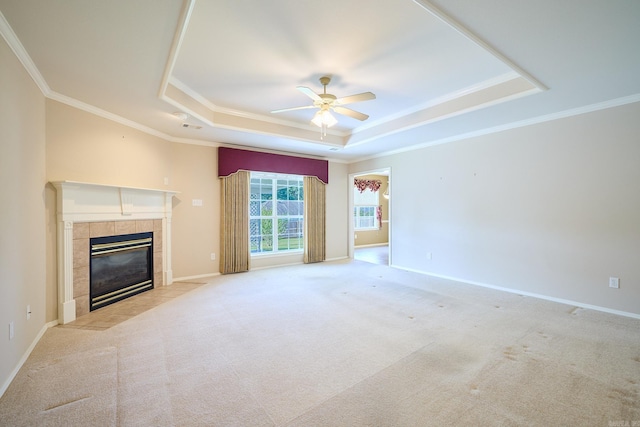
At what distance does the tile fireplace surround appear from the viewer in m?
3.10

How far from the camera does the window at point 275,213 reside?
5.96m

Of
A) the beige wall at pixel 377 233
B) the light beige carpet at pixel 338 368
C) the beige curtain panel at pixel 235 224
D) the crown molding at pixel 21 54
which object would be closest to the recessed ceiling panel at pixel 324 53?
the crown molding at pixel 21 54

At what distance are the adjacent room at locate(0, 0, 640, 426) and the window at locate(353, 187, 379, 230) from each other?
3608mm

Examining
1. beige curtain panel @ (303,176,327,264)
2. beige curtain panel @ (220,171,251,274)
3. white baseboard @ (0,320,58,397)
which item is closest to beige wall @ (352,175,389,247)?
beige curtain panel @ (303,176,327,264)

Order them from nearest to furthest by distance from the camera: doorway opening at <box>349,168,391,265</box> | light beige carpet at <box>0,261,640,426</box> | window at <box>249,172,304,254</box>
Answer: light beige carpet at <box>0,261,640,426</box>, window at <box>249,172,304,254</box>, doorway opening at <box>349,168,391,265</box>

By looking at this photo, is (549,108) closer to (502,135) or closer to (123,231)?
(502,135)

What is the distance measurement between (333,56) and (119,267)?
4.02 metres

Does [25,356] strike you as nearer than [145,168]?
Yes

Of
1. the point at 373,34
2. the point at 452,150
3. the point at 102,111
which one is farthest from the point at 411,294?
the point at 102,111

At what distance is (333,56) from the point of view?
9.16ft

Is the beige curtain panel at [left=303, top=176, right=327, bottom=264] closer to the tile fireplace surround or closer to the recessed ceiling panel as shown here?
the recessed ceiling panel

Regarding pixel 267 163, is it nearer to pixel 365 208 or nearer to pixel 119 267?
pixel 119 267

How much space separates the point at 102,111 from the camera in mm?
3531

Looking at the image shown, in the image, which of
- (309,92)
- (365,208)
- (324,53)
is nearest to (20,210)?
(309,92)
